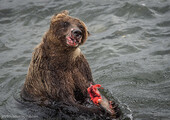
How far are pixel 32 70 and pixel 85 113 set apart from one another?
136cm

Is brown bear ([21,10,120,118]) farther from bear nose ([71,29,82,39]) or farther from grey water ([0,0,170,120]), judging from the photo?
grey water ([0,0,170,120])

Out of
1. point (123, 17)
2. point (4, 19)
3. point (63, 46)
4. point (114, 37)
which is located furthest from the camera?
point (4, 19)

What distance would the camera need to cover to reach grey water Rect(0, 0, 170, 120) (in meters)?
5.87

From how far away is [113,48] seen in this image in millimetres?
8734

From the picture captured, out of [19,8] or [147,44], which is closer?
[147,44]

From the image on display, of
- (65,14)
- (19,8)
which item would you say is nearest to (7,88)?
(65,14)

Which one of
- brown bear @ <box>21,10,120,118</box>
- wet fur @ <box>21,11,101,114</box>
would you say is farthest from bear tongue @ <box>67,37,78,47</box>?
wet fur @ <box>21,11,101,114</box>

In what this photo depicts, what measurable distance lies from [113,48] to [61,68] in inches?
154

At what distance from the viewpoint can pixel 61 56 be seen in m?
4.97

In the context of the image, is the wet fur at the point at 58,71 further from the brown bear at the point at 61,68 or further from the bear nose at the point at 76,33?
the bear nose at the point at 76,33

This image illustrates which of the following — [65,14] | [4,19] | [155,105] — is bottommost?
[155,105]

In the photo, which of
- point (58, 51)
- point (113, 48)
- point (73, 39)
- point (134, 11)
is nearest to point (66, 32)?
point (73, 39)

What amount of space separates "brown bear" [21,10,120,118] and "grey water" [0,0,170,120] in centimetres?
60

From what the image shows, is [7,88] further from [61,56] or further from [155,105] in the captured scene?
[155,105]
